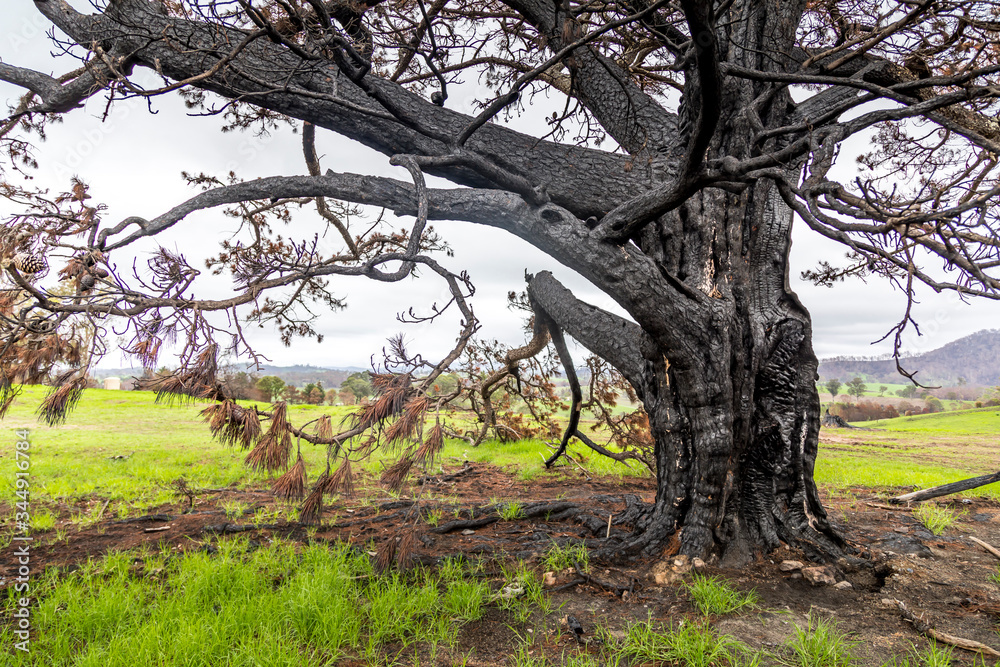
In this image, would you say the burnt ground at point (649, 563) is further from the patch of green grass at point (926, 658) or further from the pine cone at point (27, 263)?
the pine cone at point (27, 263)

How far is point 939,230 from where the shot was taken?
2.34 m

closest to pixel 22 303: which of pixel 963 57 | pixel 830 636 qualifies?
pixel 830 636

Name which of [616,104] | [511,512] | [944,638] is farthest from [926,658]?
[616,104]

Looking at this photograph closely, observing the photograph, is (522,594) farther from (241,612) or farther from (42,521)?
(42,521)

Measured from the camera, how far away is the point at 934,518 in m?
4.63

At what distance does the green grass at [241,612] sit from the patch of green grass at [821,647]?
5.51ft

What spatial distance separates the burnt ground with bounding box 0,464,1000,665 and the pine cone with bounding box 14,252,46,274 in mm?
2134

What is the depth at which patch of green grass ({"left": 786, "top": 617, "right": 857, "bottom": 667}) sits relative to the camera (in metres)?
2.37

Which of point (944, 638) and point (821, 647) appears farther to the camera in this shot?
point (944, 638)

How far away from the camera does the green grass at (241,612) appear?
2.43 metres

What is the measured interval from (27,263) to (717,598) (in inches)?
185

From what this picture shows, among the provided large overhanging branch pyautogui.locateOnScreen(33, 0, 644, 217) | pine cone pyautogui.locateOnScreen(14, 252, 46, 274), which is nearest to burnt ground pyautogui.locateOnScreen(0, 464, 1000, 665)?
pine cone pyautogui.locateOnScreen(14, 252, 46, 274)

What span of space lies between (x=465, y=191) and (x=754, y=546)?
3479 mm

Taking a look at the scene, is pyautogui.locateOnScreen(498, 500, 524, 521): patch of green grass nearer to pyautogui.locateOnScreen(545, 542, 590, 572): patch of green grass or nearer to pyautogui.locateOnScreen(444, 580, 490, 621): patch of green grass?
pyautogui.locateOnScreen(545, 542, 590, 572): patch of green grass
